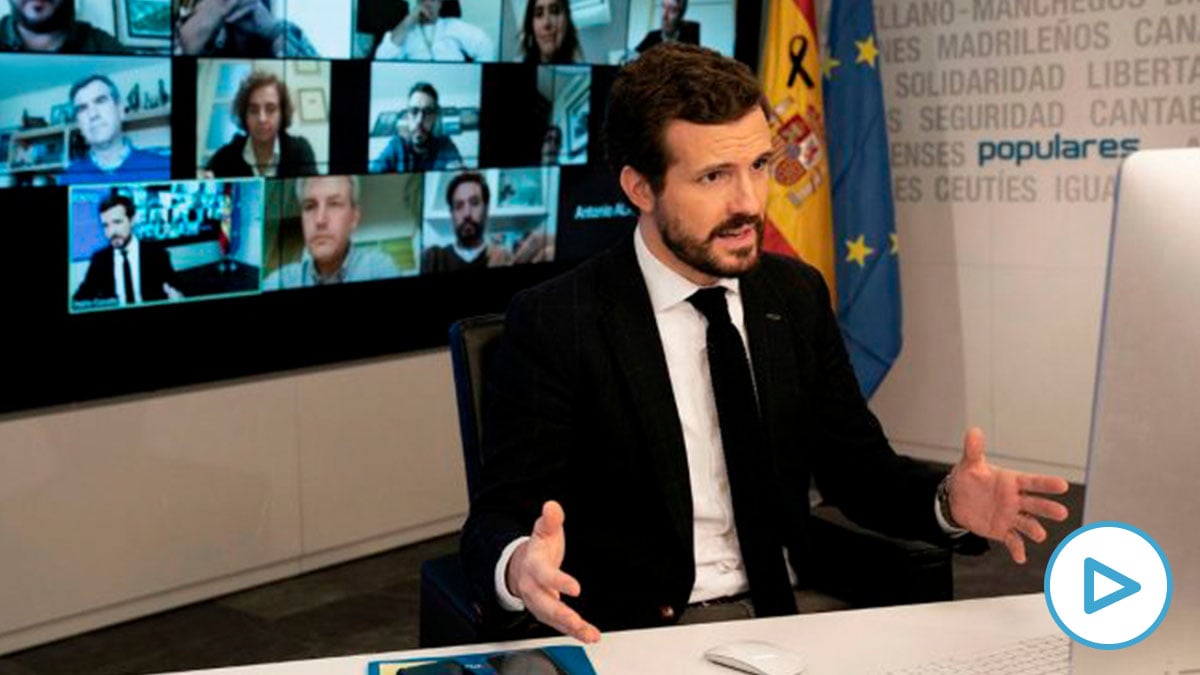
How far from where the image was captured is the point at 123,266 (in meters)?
4.34

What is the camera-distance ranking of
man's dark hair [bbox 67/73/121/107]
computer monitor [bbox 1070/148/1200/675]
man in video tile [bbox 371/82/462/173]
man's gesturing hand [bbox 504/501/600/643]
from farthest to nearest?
1. man in video tile [bbox 371/82/462/173]
2. man's dark hair [bbox 67/73/121/107]
3. man's gesturing hand [bbox 504/501/600/643]
4. computer monitor [bbox 1070/148/1200/675]

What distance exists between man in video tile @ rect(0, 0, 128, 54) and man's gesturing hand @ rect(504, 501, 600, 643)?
8.75 feet

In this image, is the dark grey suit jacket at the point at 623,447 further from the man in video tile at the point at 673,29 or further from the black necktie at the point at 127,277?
the man in video tile at the point at 673,29

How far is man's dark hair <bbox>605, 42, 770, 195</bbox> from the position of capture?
2.43m

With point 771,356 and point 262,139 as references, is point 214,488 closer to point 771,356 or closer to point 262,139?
point 262,139

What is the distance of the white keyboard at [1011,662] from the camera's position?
187 centimetres

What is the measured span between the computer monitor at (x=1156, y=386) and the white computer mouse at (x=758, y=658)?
46 cm

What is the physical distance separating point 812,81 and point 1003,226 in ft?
2.86

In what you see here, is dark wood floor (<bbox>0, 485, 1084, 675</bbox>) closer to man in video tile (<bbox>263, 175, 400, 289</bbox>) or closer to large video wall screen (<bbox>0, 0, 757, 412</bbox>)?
large video wall screen (<bbox>0, 0, 757, 412</bbox>)

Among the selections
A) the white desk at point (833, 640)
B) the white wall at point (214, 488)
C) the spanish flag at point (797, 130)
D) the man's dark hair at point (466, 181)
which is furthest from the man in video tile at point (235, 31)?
the white desk at point (833, 640)

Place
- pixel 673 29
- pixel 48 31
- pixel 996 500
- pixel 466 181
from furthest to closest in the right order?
pixel 673 29
pixel 466 181
pixel 48 31
pixel 996 500

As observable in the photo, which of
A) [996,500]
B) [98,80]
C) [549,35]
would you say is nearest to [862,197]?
[549,35]

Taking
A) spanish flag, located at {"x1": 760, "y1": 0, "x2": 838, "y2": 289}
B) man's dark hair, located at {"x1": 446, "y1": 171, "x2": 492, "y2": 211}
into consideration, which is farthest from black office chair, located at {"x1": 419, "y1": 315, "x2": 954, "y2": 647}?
spanish flag, located at {"x1": 760, "y1": 0, "x2": 838, "y2": 289}

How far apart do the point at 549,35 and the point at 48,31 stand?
5.65 ft
